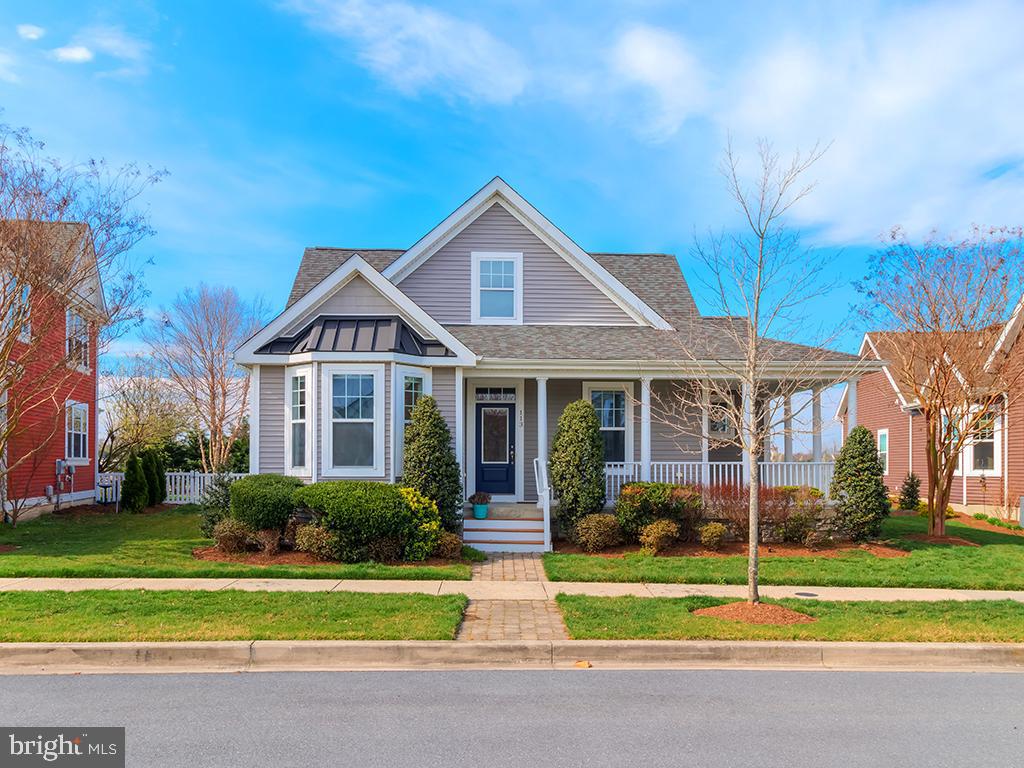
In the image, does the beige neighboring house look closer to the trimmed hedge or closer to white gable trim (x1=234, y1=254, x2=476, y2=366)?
white gable trim (x1=234, y1=254, x2=476, y2=366)

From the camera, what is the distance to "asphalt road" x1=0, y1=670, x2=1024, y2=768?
5109 mm

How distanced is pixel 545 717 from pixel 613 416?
1186cm

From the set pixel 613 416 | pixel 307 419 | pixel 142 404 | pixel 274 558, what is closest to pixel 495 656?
pixel 274 558

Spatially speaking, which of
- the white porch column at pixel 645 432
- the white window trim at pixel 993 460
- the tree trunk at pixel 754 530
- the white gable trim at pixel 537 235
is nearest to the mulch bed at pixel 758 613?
the tree trunk at pixel 754 530

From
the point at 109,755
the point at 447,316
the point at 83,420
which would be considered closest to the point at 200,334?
the point at 83,420

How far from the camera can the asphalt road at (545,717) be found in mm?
5109

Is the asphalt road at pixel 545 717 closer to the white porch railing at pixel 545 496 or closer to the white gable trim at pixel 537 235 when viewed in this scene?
the white porch railing at pixel 545 496

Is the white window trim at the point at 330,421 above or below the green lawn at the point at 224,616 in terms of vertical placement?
above

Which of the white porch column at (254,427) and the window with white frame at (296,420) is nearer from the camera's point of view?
the window with white frame at (296,420)

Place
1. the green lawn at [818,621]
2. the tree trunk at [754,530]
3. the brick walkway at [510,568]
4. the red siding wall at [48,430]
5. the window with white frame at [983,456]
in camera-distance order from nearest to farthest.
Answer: the green lawn at [818,621]
the tree trunk at [754,530]
the brick walkway at [510,568]
the red siding wall at [48,430]
the window with white frame at [983,456]

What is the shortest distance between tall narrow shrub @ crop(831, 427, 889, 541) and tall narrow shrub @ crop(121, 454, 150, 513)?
1777 cm

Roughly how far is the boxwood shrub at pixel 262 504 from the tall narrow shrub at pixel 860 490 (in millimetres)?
10166

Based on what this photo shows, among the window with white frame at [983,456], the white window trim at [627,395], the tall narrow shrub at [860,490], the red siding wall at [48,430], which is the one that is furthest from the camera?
the window with white frame at [983,456]

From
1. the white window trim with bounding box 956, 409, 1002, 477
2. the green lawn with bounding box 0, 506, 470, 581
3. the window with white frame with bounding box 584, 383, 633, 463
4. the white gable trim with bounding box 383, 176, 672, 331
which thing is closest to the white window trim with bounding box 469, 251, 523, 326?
the white gable trim with bounding box 383, 176, 672, 331
